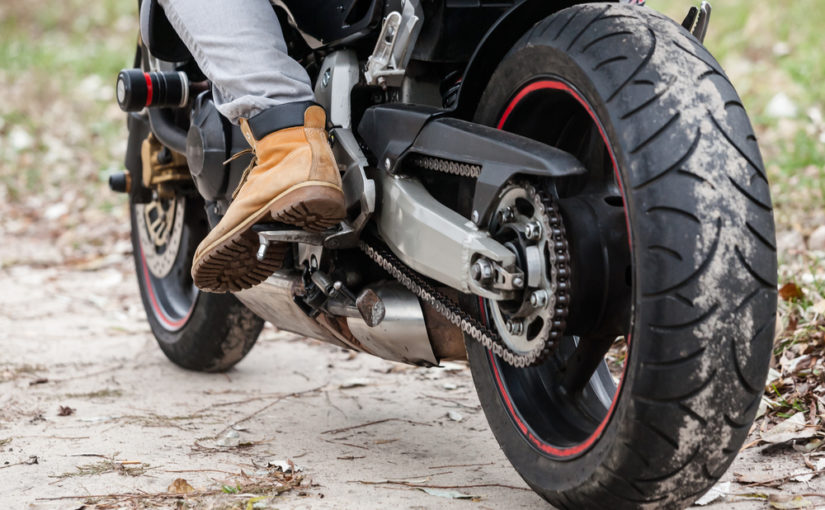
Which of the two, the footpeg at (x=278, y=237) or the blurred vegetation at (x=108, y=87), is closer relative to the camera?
the footpeg at (x=278, y=237)

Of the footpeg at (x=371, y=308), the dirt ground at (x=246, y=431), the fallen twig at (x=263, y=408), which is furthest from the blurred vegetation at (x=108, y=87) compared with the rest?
the footpeg at (x=371, y=308)

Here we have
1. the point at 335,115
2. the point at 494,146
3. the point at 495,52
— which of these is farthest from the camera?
the point at 335,115

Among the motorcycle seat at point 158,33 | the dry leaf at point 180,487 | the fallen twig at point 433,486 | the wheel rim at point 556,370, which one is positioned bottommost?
the dry leaf at point 180,487

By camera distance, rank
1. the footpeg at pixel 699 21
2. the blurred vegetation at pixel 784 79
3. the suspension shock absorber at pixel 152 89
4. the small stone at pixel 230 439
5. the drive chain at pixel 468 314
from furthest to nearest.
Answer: the blurred vegetation at pixel 784 79 → the suspension shock absorber at pixel 152 89 → the small stone at pixel 230 439 → the footpeg at pixel 699 21 → the drive chain at pixel 468 314

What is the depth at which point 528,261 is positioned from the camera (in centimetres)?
171

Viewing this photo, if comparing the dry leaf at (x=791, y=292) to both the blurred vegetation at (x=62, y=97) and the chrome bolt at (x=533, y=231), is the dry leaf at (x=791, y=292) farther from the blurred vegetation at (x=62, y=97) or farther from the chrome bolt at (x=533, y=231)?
the blurred vegetation at (x=62, y=97)

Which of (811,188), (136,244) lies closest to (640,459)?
(136,244)

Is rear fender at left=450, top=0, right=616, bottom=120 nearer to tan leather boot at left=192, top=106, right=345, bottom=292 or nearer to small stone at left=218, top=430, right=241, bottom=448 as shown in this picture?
tan leather boot at left=192, top=106, right=345, bottom=292

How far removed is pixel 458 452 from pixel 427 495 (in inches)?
13.8

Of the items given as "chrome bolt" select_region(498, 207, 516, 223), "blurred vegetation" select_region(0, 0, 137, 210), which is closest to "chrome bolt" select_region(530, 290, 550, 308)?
"chrome bolt" select_region(498, 207, 516, 223)

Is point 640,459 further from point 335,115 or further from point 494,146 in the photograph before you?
point 335,115

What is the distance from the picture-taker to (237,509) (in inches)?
74.2

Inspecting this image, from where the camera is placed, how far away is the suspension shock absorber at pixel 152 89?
105 inches

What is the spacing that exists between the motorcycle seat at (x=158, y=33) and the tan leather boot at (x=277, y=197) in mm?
562
